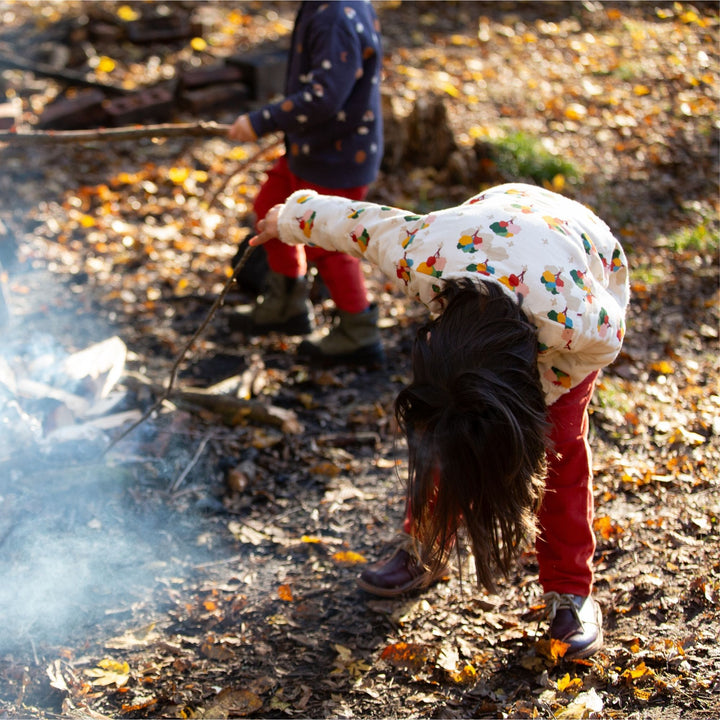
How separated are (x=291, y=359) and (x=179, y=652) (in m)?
1.97

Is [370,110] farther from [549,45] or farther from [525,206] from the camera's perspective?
[549,45]

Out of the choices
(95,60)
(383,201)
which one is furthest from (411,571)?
(95,60)

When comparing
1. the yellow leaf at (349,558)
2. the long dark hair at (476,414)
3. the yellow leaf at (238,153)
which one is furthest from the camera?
the yellow leaf at (238,153)

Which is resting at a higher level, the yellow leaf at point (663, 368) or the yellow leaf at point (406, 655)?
the yellow leaf at point (663, 368)

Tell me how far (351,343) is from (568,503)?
6.34 feet

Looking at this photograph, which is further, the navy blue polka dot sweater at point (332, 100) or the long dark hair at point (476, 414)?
the navy blue polka dot sweater at point (332, 100)

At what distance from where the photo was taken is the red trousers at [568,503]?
2.36 meters

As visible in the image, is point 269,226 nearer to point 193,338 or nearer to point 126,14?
point 193,338

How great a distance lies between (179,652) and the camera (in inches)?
103

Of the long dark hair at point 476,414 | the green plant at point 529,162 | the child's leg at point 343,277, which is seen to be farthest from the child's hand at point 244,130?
the green plant at point 529,162

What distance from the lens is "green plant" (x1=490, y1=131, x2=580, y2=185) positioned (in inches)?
234

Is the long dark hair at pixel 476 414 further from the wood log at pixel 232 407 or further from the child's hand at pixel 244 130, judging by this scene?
the child's hand at pixel 244 130

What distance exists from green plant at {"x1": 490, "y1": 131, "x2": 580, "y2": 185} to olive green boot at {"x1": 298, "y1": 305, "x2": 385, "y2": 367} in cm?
235

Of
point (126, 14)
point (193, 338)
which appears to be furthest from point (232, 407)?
point (126, 14)
